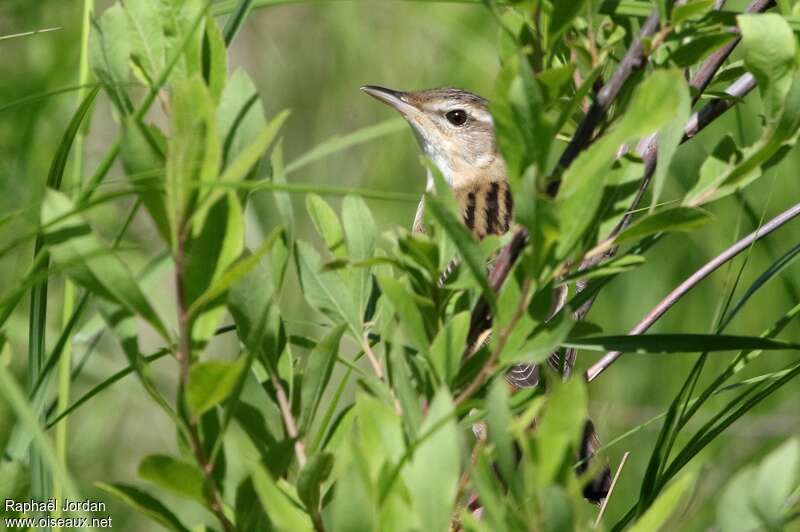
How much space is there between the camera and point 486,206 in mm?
3771

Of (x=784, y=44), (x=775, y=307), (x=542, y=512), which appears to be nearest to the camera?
(x=542, y=512)

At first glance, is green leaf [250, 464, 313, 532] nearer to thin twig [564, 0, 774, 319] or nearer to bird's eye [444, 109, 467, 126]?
thin twig [564, 0, 774, 319]

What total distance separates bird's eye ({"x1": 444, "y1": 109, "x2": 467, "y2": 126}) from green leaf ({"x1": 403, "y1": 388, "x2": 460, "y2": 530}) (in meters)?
3.22

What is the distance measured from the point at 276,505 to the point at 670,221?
468 millimetres

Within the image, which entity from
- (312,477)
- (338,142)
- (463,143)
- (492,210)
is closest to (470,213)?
(492,210)

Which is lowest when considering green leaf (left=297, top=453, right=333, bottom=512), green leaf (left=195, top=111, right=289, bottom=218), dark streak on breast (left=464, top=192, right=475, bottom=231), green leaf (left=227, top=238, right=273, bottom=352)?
dark streak on breast (left=464, top=192, right=475, bottom=231)

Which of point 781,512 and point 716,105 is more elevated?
point 716,105

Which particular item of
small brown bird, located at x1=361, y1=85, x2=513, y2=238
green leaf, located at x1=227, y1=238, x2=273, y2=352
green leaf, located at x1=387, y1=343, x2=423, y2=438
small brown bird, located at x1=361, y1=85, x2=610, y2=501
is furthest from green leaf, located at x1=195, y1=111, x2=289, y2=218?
small brown bird, located at x1=361, y1=85, x2=513, y2=238

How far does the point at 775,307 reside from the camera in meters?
3.18

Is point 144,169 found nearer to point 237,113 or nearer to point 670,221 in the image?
point 237,113

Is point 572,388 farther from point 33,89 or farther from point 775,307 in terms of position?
point 33,89

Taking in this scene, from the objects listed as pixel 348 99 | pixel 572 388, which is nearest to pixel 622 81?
pixel 572 388

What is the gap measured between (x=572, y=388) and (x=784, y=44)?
0.45 m

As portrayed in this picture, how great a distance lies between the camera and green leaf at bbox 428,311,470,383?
3.72 feet
